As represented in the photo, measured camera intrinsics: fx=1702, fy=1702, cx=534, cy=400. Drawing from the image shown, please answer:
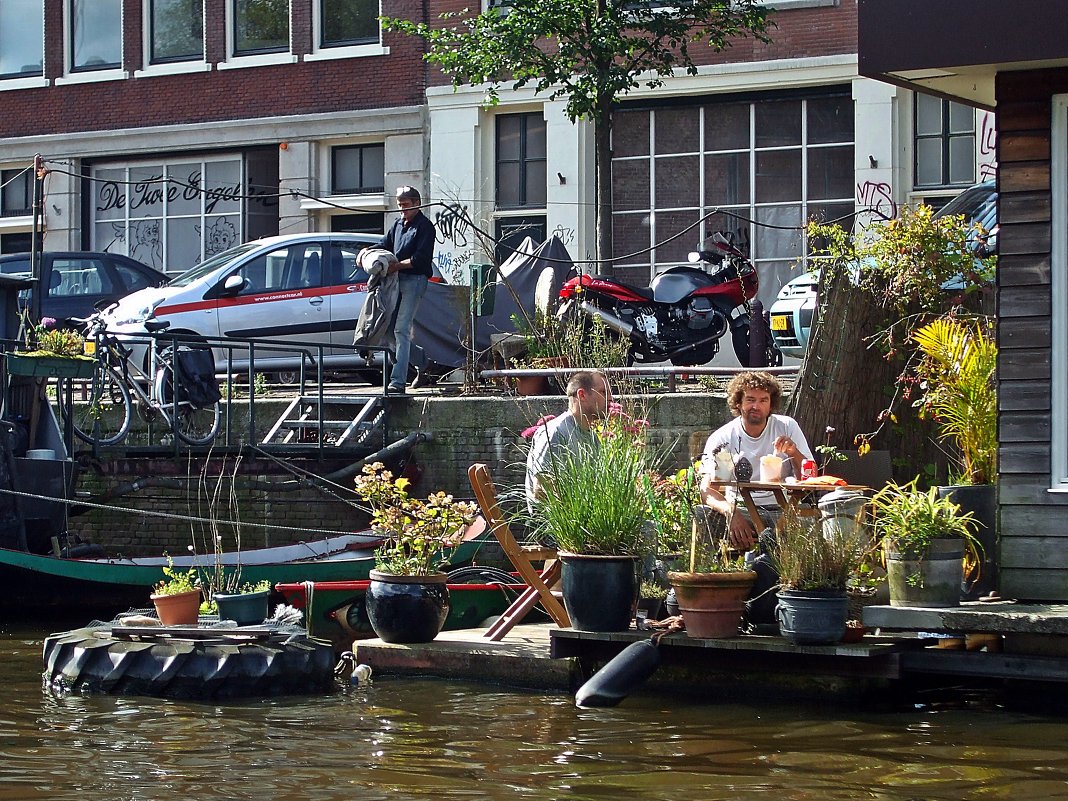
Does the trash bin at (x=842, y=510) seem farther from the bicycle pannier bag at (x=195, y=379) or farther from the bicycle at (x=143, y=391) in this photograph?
the bicycle pannier bag at (x=195, y=379)

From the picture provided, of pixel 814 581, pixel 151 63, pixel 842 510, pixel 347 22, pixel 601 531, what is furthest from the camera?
pixel 151 63

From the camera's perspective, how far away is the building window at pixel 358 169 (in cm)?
2583

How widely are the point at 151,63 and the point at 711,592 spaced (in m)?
20.8

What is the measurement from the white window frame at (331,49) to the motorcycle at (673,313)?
9.83m

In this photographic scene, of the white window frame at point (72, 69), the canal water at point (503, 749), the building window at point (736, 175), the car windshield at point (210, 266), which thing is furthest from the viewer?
the white window frame at point (72, 69)

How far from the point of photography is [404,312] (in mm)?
15664

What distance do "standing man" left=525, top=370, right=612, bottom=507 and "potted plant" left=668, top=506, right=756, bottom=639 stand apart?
4.15 ft

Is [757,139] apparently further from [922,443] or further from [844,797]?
[844,797]

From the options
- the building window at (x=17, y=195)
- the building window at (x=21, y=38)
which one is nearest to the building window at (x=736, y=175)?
the building window at (x=17, y=195)

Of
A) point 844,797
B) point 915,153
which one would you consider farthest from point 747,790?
point 915,153

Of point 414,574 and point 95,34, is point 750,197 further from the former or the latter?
point 414,574

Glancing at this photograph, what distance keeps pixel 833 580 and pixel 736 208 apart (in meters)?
15.2

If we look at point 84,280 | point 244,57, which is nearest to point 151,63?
point 244,57

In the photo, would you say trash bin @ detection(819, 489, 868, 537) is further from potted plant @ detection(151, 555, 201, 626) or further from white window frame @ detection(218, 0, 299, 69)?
white window frame @ detection(218, 0, 299, 69)
